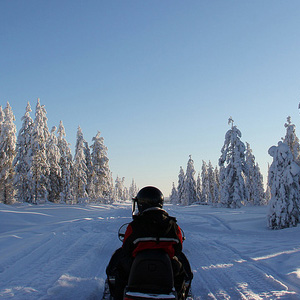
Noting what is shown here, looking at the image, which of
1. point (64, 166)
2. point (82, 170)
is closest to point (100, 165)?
point (82, 170)

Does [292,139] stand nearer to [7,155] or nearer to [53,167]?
[53,167]

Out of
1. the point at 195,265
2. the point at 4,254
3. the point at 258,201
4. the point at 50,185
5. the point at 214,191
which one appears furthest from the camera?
the point at 214,191

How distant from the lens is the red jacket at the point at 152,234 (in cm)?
341

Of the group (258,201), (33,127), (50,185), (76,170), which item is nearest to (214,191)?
(258,201)

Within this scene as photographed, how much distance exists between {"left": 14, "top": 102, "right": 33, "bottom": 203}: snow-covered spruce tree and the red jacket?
34.7m

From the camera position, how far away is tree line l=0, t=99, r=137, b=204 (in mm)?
35812

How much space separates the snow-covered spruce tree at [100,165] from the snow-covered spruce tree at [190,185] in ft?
66.3

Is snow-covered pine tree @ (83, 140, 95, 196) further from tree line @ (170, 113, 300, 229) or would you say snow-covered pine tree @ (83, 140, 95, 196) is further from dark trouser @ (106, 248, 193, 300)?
dark trouser @ (106, 248, 193, 300)

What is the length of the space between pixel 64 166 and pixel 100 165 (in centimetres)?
746

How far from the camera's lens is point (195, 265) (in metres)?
6.77

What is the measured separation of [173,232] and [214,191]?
224 ft

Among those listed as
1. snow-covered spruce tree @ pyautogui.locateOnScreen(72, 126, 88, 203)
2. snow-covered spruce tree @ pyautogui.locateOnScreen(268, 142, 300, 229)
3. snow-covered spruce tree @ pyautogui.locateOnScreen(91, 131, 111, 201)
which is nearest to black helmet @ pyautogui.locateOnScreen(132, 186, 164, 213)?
snow-covered spruce tree @ pyautogui.locateOnScreen(268, 142, 300, 229)

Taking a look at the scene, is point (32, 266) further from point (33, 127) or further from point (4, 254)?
point (33, 127)

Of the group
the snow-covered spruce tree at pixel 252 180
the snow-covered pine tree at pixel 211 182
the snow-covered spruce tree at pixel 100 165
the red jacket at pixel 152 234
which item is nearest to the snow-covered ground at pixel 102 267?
the red jacket at pixel 152 234
